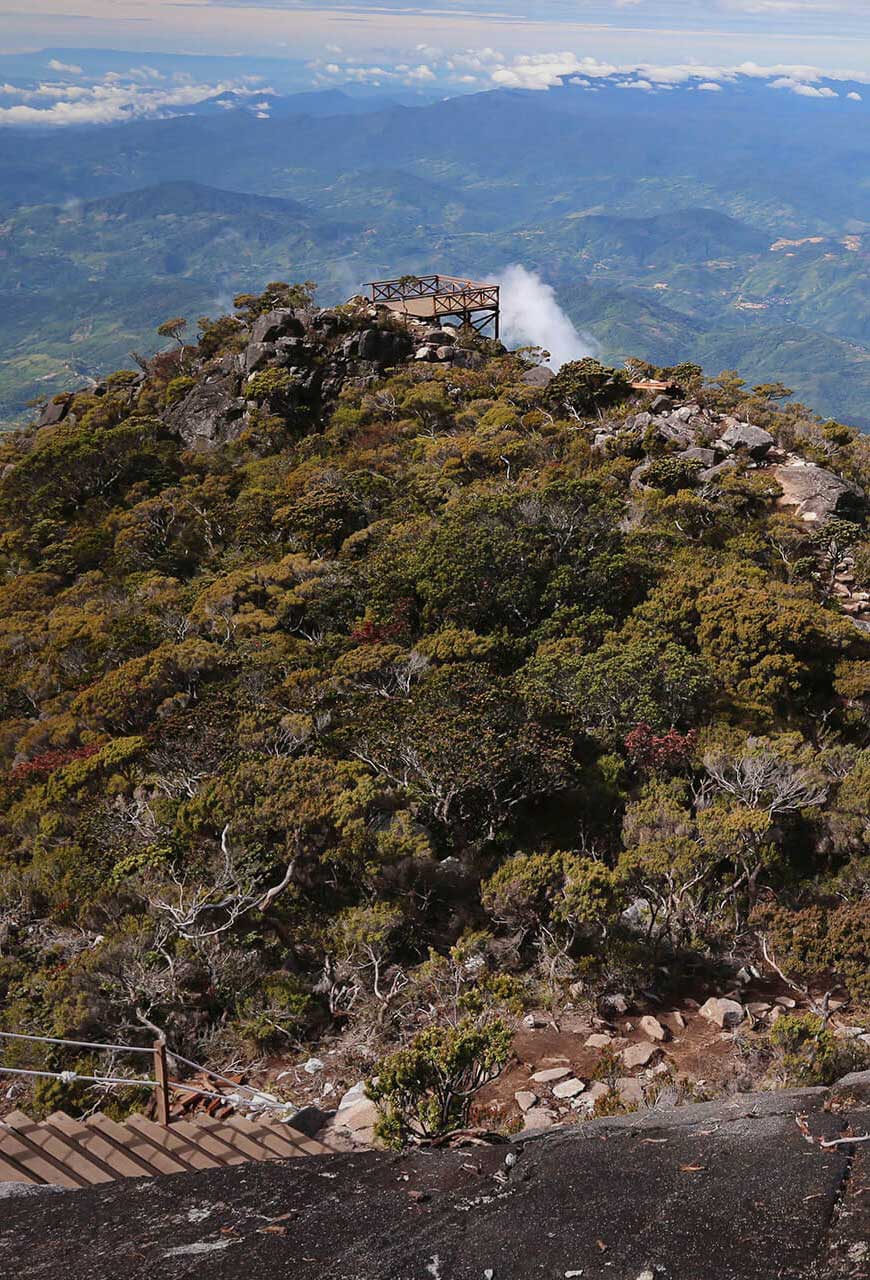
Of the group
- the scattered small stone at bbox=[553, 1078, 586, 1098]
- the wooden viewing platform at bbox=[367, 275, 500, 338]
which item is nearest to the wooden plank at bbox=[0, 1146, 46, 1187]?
the scattered small stone at bbox=[553, 1078, 586, 1098]

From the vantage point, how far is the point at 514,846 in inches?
639

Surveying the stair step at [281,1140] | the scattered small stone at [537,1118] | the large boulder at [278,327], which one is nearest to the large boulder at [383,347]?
the large boulder at [278,327]

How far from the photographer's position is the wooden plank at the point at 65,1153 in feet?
22.7

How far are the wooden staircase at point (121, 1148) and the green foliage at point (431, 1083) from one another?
86 centimetres

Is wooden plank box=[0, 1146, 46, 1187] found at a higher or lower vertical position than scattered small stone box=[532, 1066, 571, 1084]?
higher

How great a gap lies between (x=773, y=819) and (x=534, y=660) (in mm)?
6560

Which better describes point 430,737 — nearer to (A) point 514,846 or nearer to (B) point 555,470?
(A) point 514,846

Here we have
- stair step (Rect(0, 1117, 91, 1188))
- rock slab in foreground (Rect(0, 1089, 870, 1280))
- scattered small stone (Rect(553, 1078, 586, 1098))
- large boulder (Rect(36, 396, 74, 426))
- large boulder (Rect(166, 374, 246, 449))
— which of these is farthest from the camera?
large boulder (Rect(36, 396, 74, 426))

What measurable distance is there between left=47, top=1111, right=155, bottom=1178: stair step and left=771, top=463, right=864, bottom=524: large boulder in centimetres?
2719

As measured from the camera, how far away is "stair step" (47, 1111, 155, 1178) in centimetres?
699

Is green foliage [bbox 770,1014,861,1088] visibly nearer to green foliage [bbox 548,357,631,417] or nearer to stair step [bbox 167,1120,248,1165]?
stair step [bbox 167,1120,248,1165]

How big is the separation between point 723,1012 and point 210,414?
41842mm

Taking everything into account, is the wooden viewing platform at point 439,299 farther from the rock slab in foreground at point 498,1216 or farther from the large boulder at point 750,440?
the rock slab in foreground at point 498,1216

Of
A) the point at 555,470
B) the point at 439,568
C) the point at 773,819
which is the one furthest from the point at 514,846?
the point at 555,470
